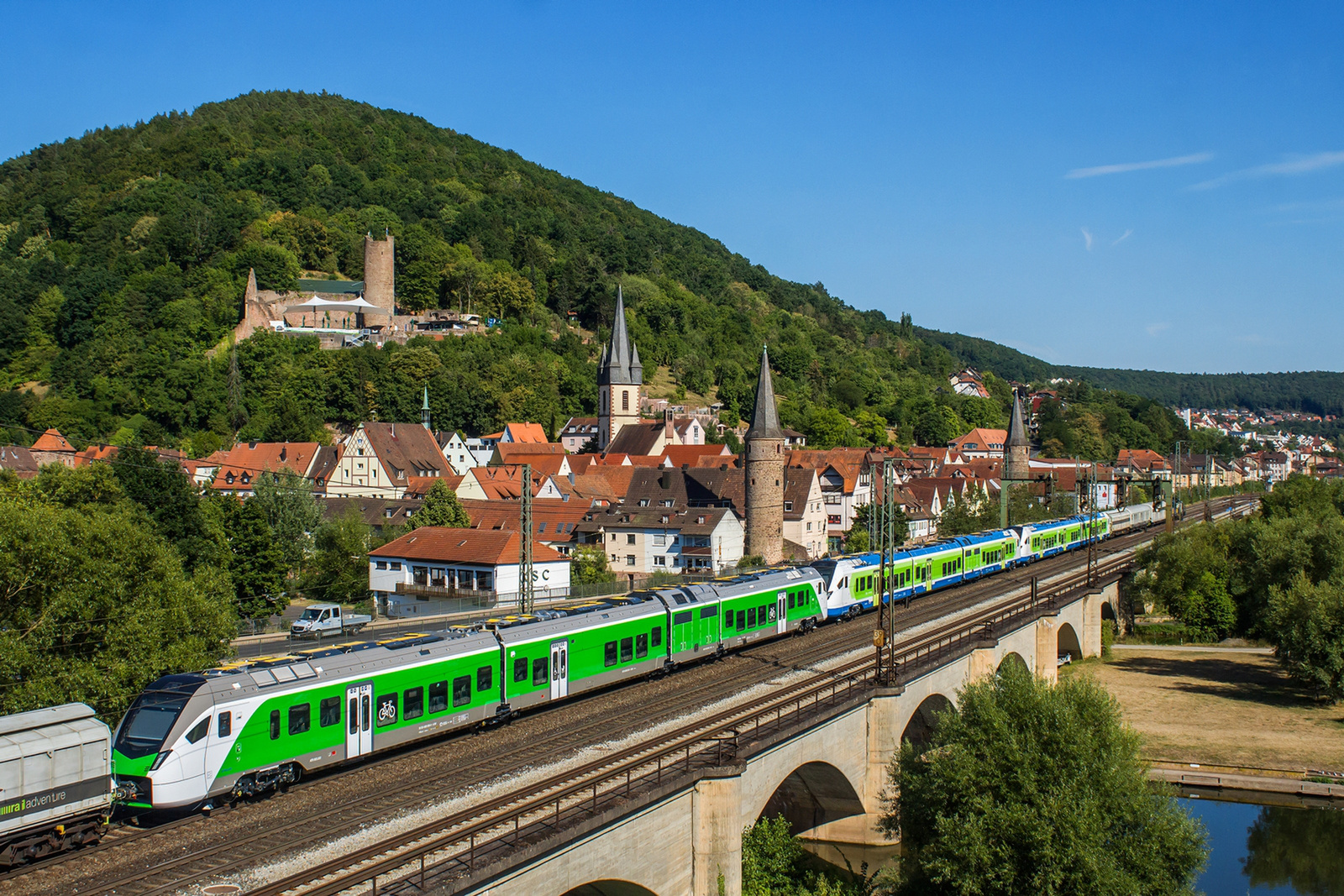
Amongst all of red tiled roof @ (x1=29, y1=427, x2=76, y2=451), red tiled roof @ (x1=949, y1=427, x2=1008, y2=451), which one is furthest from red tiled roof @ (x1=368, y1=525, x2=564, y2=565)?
red tiled roof @ (x1=949, y1=427, x2=1008, y2=451)

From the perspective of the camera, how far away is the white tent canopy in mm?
132500

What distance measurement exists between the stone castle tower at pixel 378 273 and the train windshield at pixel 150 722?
126832 mm

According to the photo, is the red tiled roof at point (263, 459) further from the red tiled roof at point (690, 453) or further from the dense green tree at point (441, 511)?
the red tiled roof at point (690, 453)

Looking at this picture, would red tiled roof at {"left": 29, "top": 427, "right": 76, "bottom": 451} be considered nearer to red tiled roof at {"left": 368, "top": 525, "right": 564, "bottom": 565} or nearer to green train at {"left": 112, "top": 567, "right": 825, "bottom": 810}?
red tiled roof at {"left": 368, "top": 525, "right": 564, "bottom": 565}

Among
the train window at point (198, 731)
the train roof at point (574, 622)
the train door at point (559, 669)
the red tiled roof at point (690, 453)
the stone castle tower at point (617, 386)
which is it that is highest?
the stone castle tower at point (617, 386)

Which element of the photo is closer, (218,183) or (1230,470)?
(218,183)

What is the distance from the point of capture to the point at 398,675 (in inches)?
832

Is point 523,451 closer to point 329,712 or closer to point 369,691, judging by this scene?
point 369,691

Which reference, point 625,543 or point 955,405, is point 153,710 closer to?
point 625,543

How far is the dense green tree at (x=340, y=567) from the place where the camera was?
56594 mm

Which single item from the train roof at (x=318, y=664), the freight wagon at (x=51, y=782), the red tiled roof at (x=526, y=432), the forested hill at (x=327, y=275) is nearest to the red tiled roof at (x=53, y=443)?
the forested hill at (x=327, y=275)

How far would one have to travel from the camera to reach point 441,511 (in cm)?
6191

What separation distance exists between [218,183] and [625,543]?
11784 centimetres

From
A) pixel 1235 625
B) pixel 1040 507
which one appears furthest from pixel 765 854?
pixel 1040 507
